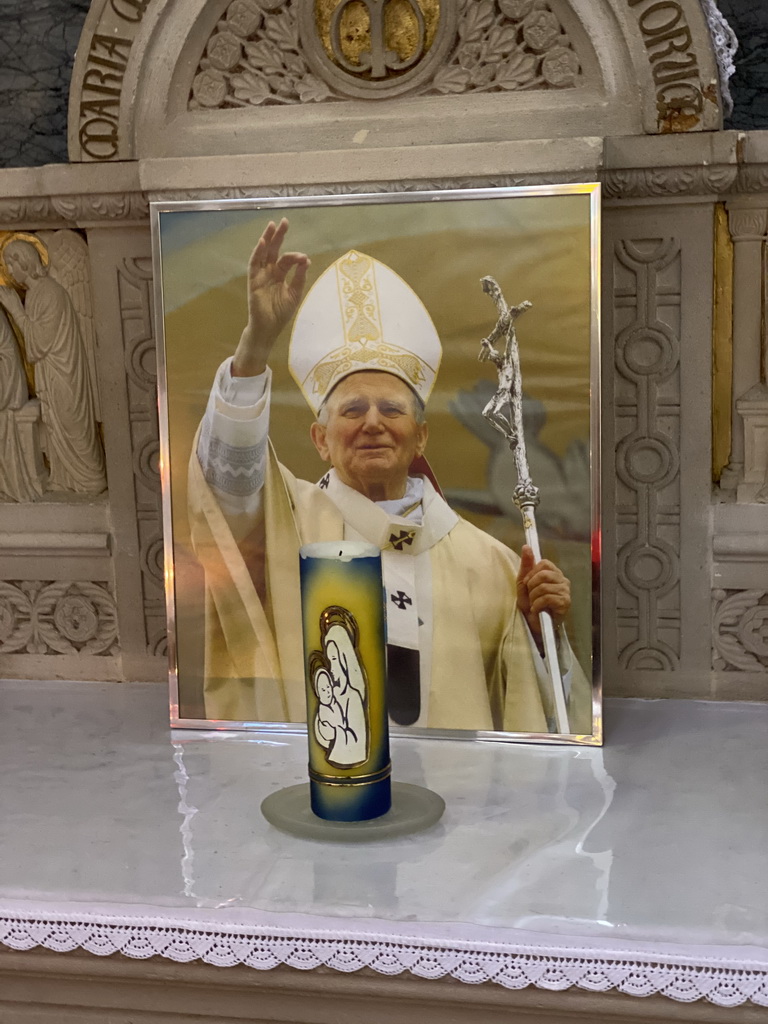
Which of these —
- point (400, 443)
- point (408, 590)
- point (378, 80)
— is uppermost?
point (378, 80)

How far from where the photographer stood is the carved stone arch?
2174 millimetres

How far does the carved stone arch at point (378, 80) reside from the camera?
2.17 metres

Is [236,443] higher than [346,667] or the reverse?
higher

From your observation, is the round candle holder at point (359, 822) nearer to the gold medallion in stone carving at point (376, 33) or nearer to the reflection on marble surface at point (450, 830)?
the reflection on marble surface at point (450, 830)

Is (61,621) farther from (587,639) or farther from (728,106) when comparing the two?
(728,106)

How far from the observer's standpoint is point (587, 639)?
2.18m

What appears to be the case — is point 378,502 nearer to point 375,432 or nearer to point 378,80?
point 375,432

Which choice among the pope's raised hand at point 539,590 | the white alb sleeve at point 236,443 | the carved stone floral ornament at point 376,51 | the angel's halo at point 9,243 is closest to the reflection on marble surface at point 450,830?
the pope's raised hand at point 539,590

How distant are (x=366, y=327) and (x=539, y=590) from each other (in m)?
0.59

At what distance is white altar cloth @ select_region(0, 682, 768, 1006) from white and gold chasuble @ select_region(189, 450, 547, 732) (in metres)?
0.08

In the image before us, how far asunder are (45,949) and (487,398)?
3.91 ft

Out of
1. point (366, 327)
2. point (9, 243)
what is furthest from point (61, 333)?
point (366, 327)

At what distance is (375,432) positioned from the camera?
2.22m

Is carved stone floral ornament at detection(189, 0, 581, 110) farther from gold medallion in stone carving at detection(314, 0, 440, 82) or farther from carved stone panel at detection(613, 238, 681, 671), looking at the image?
carved stone panel at detection(613, 238, 681, 671)
